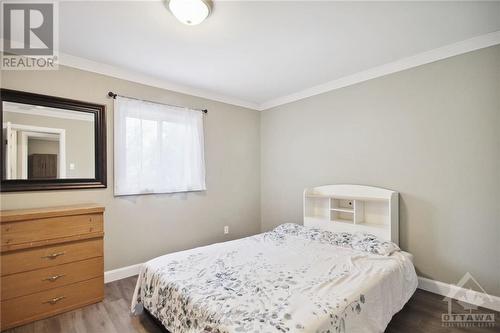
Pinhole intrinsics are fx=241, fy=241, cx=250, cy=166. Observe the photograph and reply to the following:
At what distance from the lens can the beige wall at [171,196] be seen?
2516mm

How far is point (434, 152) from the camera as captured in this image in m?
2.50

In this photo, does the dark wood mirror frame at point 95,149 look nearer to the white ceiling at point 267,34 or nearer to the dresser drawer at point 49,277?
the white ceiling at point 267,34

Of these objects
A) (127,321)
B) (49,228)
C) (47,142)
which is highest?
(47,142)

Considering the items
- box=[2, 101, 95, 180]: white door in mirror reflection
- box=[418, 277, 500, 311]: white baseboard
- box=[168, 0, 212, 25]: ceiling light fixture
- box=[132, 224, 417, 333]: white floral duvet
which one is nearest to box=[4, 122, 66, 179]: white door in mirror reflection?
box=[2, 101, 95, 180]: white door in mirror reflection

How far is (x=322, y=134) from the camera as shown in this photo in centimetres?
349

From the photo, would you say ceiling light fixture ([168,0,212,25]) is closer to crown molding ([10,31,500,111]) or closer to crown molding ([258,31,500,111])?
crown molding ([10,31,500,111])

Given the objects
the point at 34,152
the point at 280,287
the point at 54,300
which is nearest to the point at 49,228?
the point at 54,300

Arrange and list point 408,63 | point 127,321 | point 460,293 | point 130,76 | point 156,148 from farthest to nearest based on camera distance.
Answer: point 156,148 → point 130,76 → point 408,63 → point 460,293 → point 127,321

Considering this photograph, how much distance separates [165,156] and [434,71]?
127 inches

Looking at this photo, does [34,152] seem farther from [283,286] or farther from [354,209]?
[354,209]

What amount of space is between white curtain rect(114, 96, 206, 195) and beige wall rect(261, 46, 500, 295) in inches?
72.4

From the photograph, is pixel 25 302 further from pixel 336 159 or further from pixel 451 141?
pixel 451 141

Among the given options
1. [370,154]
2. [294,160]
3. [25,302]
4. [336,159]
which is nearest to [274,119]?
[294,160]

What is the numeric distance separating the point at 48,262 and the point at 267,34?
281 cm
